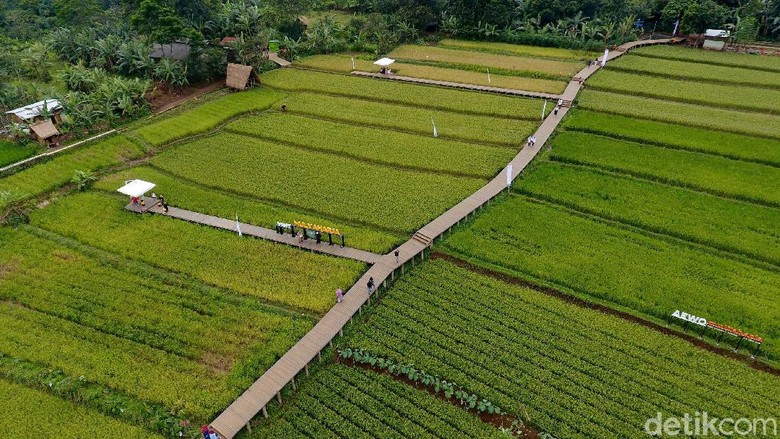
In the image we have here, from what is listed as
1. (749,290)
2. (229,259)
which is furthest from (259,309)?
(749,290)

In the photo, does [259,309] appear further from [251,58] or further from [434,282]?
[251,58]

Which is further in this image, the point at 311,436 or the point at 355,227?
the point at 355,227

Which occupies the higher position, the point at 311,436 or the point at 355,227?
the point at 355,227

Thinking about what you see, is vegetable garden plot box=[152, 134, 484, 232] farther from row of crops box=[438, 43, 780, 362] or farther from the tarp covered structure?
the tarp covered structure

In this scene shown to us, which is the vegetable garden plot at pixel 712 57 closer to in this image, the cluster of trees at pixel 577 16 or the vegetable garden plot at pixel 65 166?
the cluster of trees at pixel 577 16

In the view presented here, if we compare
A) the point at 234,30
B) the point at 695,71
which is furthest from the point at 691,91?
the point at 234,30

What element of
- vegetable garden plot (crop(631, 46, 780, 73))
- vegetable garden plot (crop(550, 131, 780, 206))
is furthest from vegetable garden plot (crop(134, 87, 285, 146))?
vegetable garden plot (crop(631, 46, 780, 73))
